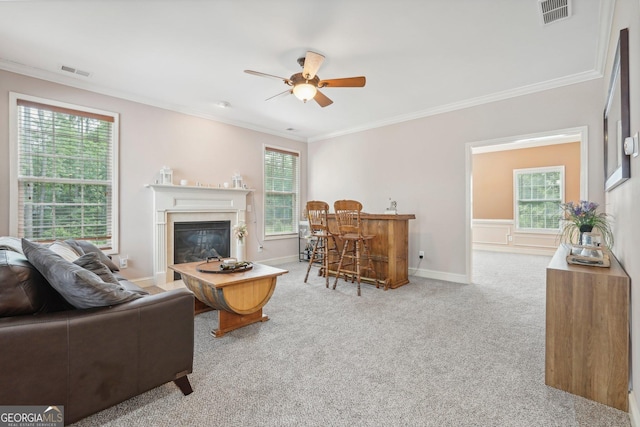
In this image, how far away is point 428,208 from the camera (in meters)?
4.70

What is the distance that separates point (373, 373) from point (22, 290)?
1.98m

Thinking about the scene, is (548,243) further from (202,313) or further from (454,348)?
(202,313)

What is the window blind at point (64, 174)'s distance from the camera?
3.32 metres

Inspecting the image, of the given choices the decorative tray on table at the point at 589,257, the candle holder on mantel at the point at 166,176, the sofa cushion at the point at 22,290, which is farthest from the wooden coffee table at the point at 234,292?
the decorative tray on table at the point at 589,257

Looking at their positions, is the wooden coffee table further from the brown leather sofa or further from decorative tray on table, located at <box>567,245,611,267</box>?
decorative tray on table, located at <box>567,245,611,267</box>

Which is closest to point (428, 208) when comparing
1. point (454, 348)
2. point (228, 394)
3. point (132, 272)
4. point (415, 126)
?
point (415, 126)

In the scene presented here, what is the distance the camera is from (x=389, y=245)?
4.18 m

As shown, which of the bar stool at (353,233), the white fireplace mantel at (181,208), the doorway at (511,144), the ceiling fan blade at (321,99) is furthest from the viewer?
the white fireplace mantel at (181,208)

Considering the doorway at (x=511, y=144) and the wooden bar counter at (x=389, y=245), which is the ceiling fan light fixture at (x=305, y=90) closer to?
the wooden bar counter at (x=389, y=245)

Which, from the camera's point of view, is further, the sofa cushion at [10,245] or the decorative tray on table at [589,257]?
the decorative tray on table at [589,257]

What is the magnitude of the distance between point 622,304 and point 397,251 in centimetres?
265

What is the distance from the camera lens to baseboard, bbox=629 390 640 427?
1.42 m

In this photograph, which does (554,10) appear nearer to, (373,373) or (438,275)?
(373,373)

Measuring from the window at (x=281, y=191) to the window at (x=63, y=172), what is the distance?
2582 mm
